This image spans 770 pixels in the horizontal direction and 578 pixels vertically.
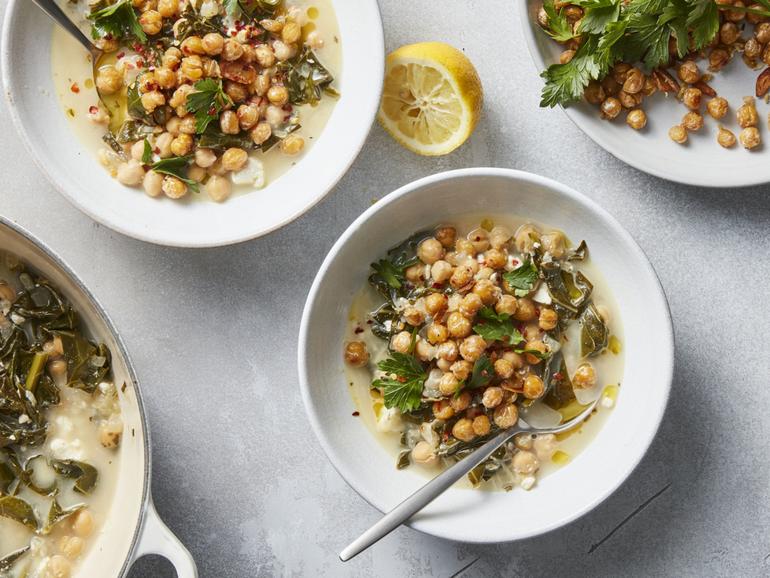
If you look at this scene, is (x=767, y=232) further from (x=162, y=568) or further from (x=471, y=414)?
(x=162, y=568)

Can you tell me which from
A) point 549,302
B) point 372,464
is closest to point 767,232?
point 549,302

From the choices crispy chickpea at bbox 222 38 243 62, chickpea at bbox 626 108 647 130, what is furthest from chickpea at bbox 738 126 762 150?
crispy chickpea at bbox 222 38 243 62

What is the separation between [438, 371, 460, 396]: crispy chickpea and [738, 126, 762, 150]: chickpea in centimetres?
121

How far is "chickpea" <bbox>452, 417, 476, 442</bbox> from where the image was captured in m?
2.52

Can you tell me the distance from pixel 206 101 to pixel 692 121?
1.52 m

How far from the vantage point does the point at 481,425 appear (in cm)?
250

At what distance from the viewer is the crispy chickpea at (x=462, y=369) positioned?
246cm

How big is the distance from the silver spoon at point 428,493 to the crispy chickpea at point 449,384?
207 mm

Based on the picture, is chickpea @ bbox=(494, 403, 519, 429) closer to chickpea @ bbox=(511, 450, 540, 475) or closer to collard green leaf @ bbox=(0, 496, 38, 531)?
chickpea @ bbox=(511, 450, 540, 475)

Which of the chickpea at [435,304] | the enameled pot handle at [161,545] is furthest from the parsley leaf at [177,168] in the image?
the enameled pot handle at [161,545]

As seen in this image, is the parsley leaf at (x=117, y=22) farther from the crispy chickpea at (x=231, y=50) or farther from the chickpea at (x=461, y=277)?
the chickpea at (x=461, y=277)

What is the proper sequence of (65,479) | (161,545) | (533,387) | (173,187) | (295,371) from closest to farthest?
(161,545) < (533,387) < (65,479) < (173,187) < (295,371)

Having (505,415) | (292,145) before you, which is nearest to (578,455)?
(505,415)

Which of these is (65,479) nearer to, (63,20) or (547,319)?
(63,20)
